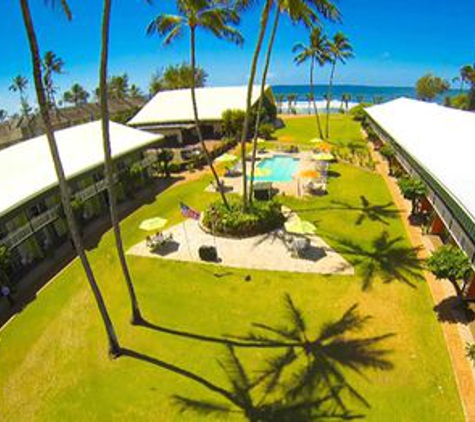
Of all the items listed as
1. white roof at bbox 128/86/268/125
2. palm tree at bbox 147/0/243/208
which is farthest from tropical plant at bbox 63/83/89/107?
palm tree at bbox 147/0/243/208

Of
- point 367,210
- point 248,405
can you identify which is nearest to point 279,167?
point 367,210

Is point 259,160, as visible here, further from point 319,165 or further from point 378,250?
point 378,250

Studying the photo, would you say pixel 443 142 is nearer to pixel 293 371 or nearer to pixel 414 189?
pixel 414 189

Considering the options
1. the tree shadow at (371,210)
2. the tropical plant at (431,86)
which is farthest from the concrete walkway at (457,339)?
the tropical plant at (431,86)

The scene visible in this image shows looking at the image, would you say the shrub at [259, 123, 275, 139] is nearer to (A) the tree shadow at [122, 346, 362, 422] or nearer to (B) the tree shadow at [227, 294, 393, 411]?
(B) the tree shadow at [227, 294, 393, 411]

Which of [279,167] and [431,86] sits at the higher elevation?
[431,86]

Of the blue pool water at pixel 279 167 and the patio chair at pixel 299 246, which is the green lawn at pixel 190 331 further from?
the blue pool water at pixel 279 167
